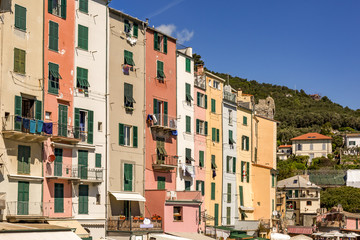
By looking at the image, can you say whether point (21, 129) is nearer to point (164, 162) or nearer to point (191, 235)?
point (164, 162)

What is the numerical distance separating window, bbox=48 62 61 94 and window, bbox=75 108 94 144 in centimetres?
237

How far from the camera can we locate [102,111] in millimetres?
46469

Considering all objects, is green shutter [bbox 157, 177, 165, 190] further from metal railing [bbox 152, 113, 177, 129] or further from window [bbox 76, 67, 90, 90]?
window [bbox 76, 67, 90, 90]

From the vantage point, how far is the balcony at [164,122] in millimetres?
50938

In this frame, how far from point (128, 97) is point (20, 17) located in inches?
444

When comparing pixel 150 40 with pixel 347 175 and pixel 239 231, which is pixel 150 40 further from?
pixel 347 175

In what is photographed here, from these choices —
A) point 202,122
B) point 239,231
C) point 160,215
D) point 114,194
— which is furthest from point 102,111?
point 239,231

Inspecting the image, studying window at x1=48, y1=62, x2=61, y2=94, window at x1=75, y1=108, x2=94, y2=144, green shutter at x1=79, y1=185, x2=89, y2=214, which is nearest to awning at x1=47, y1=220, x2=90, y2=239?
green shutter at x1=79, y1=185, x2=89, y2=214

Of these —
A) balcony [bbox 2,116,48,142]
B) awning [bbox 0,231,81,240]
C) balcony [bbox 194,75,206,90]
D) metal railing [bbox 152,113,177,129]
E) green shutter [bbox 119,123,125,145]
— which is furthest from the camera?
balcony [bbox 194,75,206,90]

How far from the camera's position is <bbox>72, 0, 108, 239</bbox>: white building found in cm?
4422

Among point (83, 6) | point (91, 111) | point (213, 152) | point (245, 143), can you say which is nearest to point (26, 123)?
point (91, 111)

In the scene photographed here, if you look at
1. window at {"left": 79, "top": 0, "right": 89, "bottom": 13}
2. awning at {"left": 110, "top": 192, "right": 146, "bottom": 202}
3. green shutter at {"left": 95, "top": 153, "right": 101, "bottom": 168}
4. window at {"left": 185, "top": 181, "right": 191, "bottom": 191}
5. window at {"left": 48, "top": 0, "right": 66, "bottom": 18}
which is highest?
window at {"left": 79, "top": 0, "right": 89, "bottom": 13}

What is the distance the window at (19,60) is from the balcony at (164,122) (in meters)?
13.4

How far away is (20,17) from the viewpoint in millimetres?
40406
